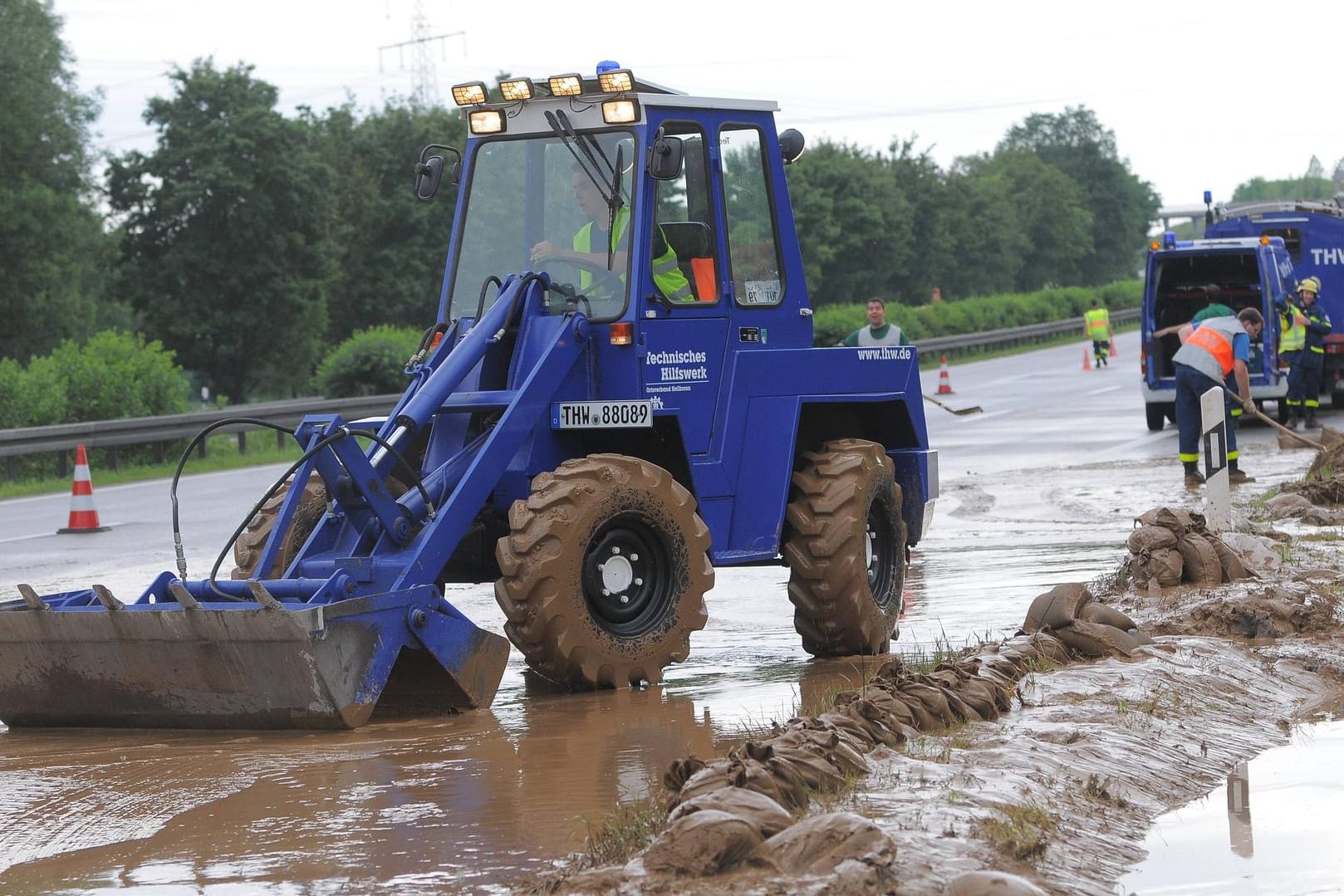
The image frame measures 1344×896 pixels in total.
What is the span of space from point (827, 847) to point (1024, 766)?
159 centimetres

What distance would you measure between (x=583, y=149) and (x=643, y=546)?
2.07 metres

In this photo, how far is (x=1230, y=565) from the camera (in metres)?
10.7

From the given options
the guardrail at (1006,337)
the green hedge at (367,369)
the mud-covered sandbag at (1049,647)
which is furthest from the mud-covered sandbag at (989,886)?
the guardrail at (1006,337)

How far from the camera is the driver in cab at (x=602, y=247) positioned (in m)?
9.17

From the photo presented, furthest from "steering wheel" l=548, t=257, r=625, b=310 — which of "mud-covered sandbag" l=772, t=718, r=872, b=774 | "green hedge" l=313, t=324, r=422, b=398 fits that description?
"green hedge" l=313, t=324, r=422, b=398

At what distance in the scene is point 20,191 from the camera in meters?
55.1

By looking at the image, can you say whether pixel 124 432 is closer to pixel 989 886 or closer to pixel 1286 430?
pixel 1286 430

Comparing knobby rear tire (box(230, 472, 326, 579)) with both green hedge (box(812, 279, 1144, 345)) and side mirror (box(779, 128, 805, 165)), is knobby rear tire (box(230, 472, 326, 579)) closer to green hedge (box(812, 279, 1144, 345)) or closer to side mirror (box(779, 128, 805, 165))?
side mirror (box(779, 128, 805, 165))

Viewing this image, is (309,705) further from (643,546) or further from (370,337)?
(370,337)

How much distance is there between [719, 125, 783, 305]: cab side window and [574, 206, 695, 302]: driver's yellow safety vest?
38cm

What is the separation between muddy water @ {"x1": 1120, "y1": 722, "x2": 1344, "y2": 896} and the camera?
213 inches

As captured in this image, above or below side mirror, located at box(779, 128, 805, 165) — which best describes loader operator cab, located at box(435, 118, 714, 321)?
below

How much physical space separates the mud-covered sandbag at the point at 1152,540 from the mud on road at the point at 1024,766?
1.70 feet

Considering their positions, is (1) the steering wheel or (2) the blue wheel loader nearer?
(2) the blue wheel loader
